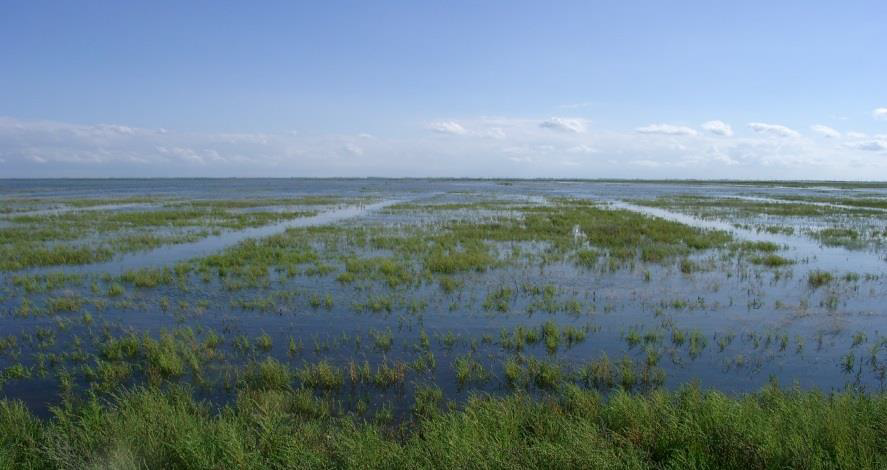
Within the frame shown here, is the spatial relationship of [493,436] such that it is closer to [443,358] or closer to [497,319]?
[443,358]

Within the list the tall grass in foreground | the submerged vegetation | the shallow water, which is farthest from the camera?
the shallow water

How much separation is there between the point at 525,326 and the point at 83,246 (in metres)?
24.5

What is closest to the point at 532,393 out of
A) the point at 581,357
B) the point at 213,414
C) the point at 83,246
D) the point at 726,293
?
the point at 581,357

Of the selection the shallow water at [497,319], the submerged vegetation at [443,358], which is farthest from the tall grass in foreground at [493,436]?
the shallow water at [497,319]

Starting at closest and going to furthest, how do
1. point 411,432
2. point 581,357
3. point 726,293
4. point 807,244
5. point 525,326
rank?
point 411,432 → point 581,357 → point 525,326 → point 726,293 → point 807,244

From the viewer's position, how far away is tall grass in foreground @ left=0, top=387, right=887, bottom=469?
595 centimetres

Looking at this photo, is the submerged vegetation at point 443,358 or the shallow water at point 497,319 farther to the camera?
the shallow water at point 497,319

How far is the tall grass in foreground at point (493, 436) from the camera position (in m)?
5.95

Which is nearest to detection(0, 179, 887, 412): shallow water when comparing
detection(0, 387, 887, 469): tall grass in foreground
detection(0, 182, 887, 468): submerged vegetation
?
detection(0, 182, 887, 468): submerged vegetation

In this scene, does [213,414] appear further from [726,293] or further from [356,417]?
[726,293]

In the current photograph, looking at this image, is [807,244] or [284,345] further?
[807,244]

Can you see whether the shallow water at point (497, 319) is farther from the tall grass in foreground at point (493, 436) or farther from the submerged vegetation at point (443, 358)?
the tall grass in foreground at point (493, 436)

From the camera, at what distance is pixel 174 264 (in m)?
21.5

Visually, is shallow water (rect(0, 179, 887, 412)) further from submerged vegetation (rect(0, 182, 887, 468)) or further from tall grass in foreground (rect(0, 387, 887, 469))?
tall grass in foreground (rect(0, 387, 887, 469))
